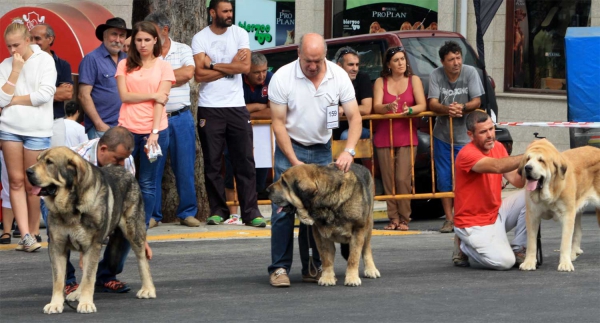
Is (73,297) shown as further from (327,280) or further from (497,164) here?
(497,164)

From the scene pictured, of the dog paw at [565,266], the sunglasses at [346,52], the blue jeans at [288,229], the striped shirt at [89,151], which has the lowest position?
the dog paw at [565,266]

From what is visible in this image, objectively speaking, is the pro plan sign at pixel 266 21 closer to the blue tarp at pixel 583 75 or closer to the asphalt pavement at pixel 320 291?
the blue tarp at pixel 583 75

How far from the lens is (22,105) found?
32.1 feet

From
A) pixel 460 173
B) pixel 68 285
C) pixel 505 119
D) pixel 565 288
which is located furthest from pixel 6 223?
pixel 505 119

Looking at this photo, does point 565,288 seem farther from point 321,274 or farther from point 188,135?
point 188,135

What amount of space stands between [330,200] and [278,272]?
749 millimetres

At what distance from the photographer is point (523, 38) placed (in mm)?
19031

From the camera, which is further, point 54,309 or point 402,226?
point 402,226

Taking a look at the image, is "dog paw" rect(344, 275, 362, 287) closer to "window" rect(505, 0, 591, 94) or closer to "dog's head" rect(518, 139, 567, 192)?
"dog's head" rect(518, 139, 567, 192)

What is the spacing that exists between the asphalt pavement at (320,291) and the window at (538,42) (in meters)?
8.50

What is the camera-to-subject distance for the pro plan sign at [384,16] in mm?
19156

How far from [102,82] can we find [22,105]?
1502mm

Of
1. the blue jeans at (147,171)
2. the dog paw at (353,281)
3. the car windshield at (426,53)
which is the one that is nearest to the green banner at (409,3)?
the car windshield at (426,53)

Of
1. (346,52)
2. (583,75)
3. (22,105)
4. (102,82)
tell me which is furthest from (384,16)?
(22,105)
